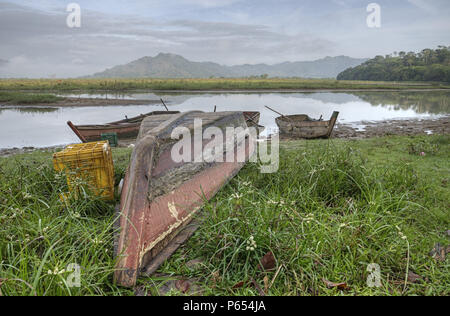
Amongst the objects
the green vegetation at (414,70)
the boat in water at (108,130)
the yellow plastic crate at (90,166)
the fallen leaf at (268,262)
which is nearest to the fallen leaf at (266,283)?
the fallen leaf at (268,262)

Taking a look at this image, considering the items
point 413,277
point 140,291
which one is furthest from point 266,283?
point 413,277

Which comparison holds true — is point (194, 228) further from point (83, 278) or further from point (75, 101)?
point (75, 101)

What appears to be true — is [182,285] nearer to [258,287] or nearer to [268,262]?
[258,287]

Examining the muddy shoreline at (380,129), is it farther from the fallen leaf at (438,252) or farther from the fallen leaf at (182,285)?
the fallen leaf at (182,285)

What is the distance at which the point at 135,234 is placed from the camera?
2.46 meters

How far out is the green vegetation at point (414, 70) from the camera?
216 feet

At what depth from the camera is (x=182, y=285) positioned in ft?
7.72

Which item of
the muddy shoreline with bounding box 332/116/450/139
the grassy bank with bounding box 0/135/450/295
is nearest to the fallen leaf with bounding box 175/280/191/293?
the grassy bank with bounding box 0/135/450/295

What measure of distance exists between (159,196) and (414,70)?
285 feet

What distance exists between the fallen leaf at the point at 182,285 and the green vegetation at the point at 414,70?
79.7m
